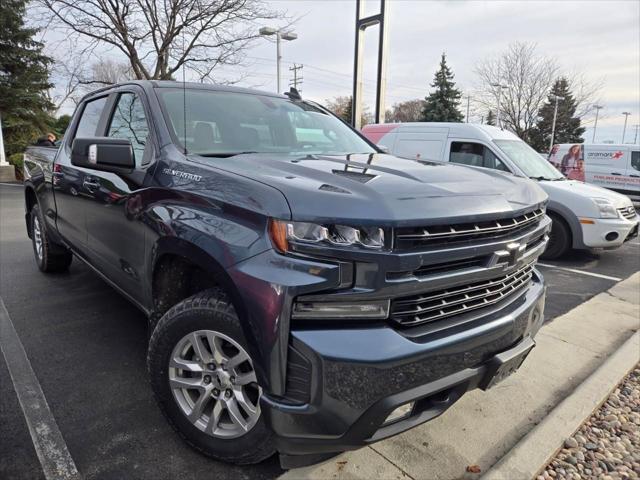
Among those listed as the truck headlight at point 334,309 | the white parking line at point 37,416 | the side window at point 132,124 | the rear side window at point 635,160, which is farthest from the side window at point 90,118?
the rear side window at point 635,160

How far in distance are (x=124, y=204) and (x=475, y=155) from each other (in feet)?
20.0

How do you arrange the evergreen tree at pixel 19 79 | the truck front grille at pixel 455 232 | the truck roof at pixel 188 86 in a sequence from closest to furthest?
the truck front grille at pixel 455 232 < the truck roof at pixel 188 86 < the evergreen tree at pixel 19 79

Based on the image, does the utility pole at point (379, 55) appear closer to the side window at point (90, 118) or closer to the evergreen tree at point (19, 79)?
the side window at point (90, 118)

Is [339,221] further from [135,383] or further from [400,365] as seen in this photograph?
[135,383]

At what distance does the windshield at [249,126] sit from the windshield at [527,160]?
447cm

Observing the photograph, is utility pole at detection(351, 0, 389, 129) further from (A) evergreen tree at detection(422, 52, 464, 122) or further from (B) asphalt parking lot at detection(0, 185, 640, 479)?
(A) evergreen tree at detection(422, 52, 464, 122)

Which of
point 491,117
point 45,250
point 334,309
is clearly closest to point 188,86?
point 334,309

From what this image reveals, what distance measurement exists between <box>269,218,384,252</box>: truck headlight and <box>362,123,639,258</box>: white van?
4.20 metres

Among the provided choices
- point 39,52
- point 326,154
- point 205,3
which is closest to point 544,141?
point 205,3

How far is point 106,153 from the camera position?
8.21 feet

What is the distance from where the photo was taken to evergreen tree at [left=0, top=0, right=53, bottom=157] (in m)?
20.7

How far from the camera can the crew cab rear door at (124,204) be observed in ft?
8.60

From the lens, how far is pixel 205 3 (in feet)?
41.9

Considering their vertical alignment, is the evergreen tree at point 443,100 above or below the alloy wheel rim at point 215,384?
above
